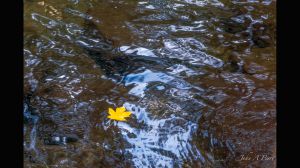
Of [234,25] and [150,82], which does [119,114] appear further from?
[234,25]

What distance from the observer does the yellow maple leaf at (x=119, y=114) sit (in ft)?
9.25

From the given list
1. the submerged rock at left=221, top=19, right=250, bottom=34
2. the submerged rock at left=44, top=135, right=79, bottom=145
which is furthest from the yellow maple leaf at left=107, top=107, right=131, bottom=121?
the submerged rock at left=221, top=19, right=250, bottom=34

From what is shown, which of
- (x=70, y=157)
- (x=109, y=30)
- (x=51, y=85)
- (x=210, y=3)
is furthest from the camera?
(x=210, y=3)

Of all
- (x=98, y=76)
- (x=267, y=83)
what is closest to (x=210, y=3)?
(x=267, y=83)

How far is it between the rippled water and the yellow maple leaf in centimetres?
5

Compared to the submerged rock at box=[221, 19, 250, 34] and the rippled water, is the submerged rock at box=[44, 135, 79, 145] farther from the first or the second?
the submerged rock at box=[221, 19, 250, 34]

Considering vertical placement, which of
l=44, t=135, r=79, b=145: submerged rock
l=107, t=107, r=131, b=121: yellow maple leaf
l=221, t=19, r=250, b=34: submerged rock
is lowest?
l=44, t=135, r=79, b=145: submerged rock

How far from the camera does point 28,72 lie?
328cm

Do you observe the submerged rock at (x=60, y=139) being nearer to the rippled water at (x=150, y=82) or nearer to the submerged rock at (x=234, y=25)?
the rippled water at (x=150, y=82)

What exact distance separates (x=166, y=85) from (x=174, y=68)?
0.30 meters

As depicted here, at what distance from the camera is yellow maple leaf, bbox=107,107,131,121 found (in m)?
2.82

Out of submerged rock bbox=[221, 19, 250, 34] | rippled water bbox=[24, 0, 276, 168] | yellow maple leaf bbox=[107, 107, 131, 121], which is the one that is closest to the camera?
rippled water bbox=[24, 0, 276, 168]

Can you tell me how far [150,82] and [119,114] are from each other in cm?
49

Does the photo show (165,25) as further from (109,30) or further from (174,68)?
(174,68)
